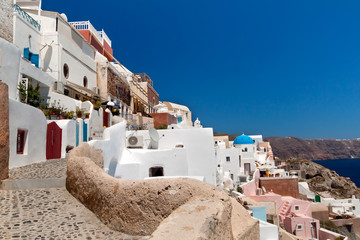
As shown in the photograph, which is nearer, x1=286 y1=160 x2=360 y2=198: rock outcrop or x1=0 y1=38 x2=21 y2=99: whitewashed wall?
x1=0 y1=38 x2=21 y2=99: whitewashed wall

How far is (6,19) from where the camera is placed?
41.6ft

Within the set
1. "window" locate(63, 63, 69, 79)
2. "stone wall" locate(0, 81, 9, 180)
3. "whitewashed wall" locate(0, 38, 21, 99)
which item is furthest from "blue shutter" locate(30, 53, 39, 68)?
"stone wall" locate(0, 81, 9, 180)

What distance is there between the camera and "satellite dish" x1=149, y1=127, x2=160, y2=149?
18391 mm

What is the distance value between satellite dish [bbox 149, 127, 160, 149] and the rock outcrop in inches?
1332

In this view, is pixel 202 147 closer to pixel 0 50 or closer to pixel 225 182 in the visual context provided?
pixel 225 182

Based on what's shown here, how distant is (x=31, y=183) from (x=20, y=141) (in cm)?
288

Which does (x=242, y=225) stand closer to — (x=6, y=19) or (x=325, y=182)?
(x=6, y=19)

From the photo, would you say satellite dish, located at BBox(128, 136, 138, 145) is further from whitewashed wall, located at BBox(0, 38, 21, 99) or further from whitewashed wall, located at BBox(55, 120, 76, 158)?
whitewashed wall, located at BBox(0, 38, 21, 99)

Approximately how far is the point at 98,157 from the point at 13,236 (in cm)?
650

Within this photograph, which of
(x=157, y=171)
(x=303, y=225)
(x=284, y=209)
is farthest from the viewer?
(x=284, y=209)

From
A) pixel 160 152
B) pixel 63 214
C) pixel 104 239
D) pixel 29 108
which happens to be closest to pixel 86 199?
pixel 63 214

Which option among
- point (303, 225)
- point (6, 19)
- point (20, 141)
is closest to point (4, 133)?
point (20, 141)

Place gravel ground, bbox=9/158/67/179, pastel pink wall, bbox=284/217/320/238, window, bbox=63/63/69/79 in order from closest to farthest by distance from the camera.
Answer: gravel ground, bbox=9/158/67/179 → window, bbox=63/63/69/79 → pastel pink wall, bbox=284/217/320/238

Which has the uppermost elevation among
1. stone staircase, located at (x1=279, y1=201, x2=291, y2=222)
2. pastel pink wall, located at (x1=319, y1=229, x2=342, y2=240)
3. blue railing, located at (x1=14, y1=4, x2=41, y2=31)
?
blue railing, located at (x1=14, y1=4, x2=41, y2=31)
